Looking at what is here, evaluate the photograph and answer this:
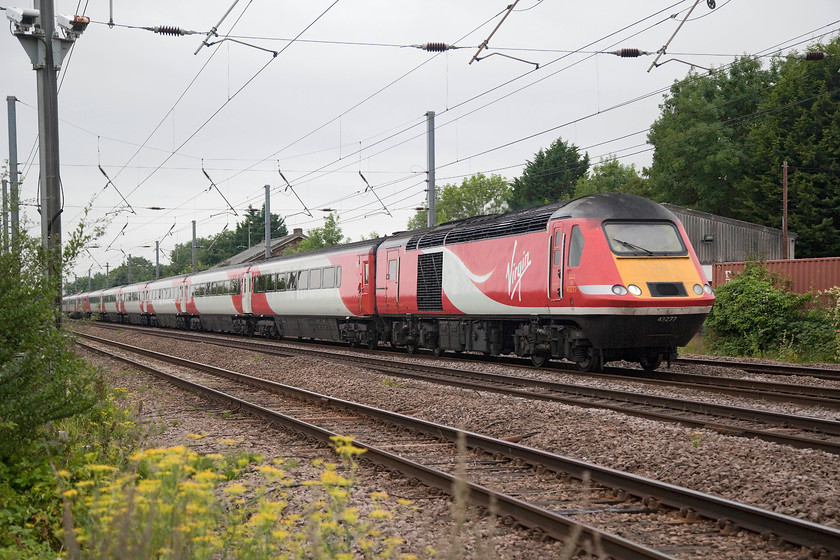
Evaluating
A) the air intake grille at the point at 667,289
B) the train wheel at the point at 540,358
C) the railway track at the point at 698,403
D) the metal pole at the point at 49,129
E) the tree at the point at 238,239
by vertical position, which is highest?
the tree at the point at 238,239

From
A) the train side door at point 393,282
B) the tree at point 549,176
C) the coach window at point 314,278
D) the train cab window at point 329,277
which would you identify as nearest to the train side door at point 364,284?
the train side door at point 393,282

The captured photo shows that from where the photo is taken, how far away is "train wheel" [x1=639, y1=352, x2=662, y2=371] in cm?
1512

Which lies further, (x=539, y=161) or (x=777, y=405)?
(x=539, y=161)

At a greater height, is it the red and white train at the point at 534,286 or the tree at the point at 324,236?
the tree at the point at 324,236

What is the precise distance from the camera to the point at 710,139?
51094 mm

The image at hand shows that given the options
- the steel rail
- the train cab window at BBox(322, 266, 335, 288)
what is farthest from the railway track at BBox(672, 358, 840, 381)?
the train cab window at BBox(322, 266, 335, 288)

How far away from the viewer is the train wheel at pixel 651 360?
49.6ft

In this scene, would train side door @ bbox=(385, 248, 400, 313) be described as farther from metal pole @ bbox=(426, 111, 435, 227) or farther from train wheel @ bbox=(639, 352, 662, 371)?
train wheel @ bbox=(639, 352, 662, 371)

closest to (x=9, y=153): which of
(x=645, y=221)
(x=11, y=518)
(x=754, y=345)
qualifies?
(x=645, y=221)

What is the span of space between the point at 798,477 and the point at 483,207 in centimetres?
8018

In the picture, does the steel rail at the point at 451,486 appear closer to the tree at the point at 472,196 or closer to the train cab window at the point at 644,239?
the train cab window at the point at 644,239

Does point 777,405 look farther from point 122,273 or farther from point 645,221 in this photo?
point 122,273

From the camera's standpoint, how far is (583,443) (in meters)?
8.27

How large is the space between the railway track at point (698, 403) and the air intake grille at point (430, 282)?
3.00 meters
